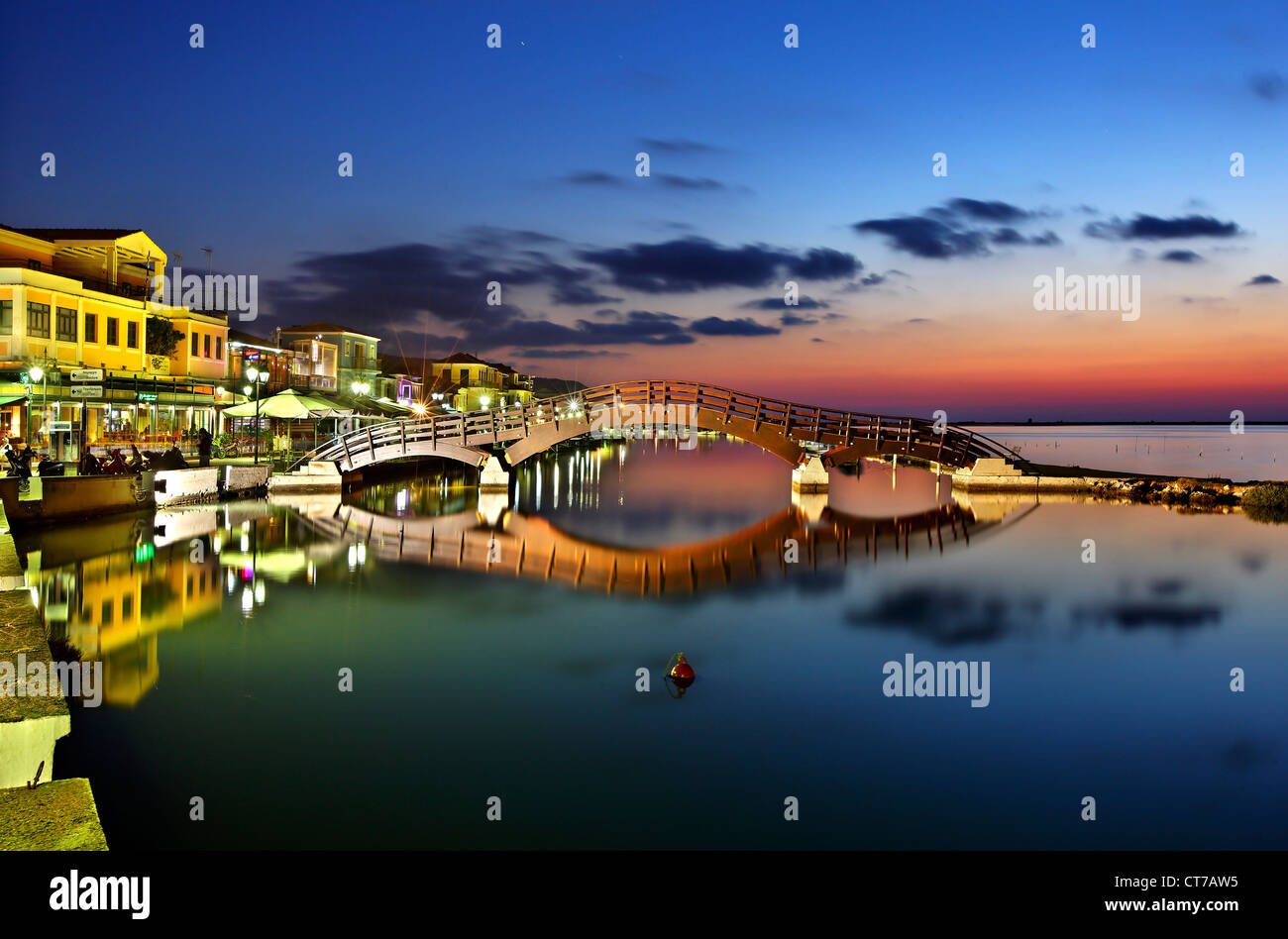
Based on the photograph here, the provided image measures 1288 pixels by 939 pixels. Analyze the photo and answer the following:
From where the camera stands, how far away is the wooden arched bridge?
33.8 meters

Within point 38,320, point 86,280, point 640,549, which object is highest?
point 86,280

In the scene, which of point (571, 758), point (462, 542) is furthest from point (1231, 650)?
point (462, 542)

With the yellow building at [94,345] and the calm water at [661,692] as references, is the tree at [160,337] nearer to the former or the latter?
the yellow building at [94,345]

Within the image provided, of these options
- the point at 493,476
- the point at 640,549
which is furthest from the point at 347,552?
the point at 493,476

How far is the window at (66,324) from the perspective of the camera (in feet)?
122

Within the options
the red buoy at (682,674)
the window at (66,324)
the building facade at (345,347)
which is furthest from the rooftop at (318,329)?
the red buoy at (682,674)

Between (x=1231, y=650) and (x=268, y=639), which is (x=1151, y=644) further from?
(x=268, y=639)

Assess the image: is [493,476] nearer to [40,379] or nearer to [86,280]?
[40,379]

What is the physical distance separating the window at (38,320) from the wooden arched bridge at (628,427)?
39.1 ft

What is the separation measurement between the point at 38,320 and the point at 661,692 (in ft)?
119

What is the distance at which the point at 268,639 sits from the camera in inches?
547

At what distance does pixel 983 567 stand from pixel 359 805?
18.0m

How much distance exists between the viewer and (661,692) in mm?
11852
